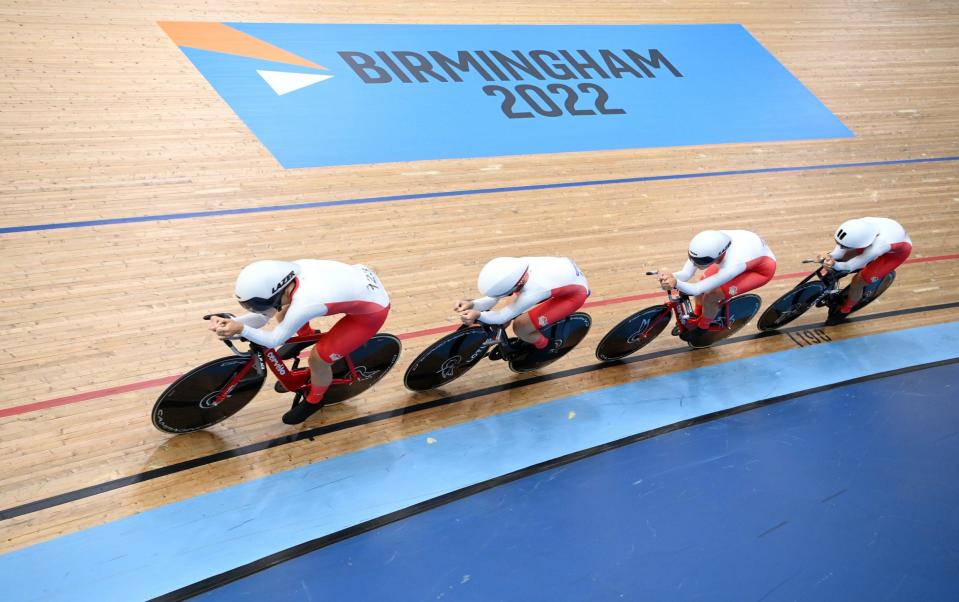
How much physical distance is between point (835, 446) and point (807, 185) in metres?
3.35

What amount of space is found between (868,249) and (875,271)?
10.9 inches

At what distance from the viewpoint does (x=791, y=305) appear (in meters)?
5.18

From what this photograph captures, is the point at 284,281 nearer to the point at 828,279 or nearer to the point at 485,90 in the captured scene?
the point at 828,279

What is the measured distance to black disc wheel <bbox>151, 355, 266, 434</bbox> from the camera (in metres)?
3.53

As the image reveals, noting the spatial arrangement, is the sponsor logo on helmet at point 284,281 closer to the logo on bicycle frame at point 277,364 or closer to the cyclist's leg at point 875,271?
the logo on bicycle frame at point 277,364

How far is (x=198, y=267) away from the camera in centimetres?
480

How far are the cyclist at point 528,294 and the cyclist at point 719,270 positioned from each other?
54 centimetres

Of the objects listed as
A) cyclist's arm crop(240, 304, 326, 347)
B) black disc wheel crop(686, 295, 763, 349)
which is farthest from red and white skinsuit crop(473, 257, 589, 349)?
black disc wheel crop(686, 295, 763, 349)

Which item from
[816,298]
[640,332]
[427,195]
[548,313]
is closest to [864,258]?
[816,298]

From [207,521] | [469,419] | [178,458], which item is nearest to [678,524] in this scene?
[469,419]

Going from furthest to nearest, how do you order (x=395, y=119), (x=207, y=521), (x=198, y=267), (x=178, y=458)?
(x=395, y=119), (x=198, y=267), (x=178, y=458), (x=207, y=521)

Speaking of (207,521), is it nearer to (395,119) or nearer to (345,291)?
(345,291)

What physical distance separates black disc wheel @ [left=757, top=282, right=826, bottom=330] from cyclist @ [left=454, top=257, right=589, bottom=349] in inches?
64.5

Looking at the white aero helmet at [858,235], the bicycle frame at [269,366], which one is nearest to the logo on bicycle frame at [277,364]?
the bicycle frame at [269,366]
